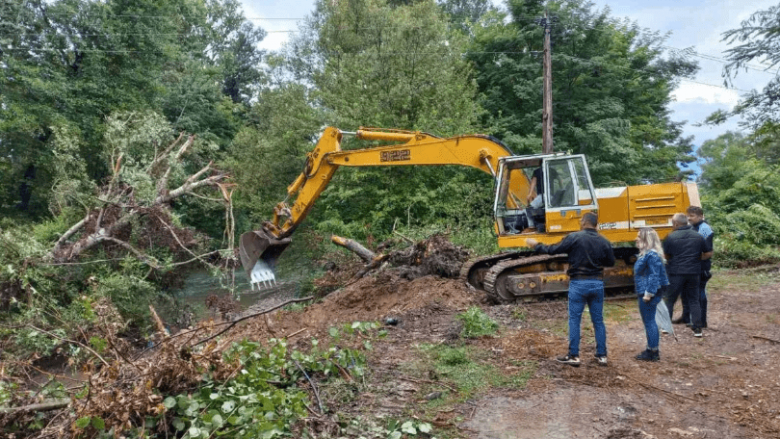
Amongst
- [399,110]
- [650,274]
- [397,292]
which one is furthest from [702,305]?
[399,110]

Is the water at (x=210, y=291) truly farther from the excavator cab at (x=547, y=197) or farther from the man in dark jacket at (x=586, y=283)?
the man in dark jacket at (x=586, y=283)

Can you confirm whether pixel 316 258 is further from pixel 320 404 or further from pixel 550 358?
pixel 320 404

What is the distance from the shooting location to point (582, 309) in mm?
6062

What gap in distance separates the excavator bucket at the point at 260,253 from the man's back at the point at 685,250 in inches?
282

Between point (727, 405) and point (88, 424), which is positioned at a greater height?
point (88, 424)

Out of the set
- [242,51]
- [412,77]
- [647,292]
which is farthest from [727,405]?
[242,51]

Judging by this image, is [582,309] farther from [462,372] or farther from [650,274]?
[462,372]

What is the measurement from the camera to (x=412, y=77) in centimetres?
1769

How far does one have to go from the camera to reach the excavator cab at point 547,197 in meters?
9.16

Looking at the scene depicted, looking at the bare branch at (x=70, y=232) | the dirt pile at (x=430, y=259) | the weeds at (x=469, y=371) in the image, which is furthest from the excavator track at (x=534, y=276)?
the bare branch at (x=70, y=232)

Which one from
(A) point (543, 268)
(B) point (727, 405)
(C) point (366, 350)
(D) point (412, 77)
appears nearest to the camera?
(B) point (727, 405)

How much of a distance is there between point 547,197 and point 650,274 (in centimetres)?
323

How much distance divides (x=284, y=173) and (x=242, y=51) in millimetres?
23329

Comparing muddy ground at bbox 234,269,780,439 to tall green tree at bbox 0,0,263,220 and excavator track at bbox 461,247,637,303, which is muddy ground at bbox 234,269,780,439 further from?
tall green tree at bbox 0,0,263,220
